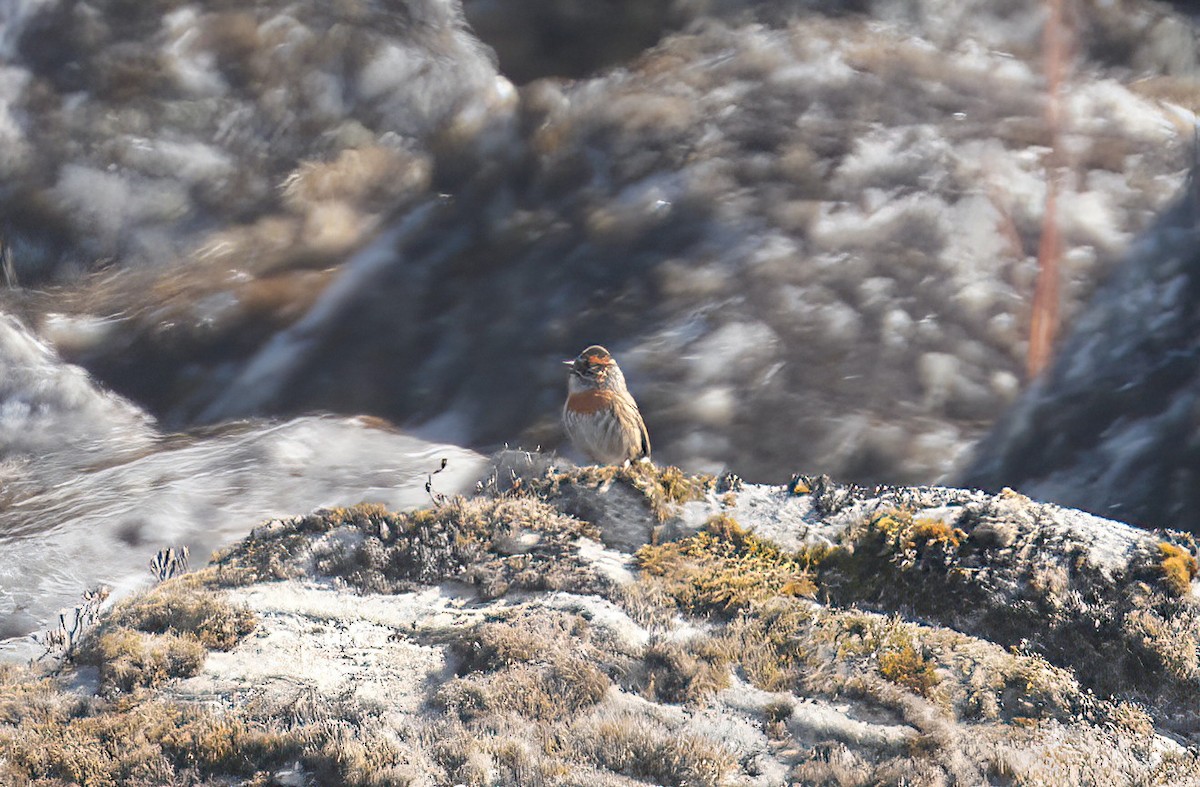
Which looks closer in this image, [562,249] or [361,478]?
[361,478]

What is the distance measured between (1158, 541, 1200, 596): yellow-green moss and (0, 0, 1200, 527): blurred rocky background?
31.9 ft

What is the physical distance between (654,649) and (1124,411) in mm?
13360

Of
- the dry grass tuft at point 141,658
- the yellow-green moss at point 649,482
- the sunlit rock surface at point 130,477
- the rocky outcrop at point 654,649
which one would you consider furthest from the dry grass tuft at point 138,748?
the sunlit rock surface at point 130,477

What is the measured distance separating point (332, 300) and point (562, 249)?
11.6ft

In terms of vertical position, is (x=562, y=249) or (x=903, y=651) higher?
(x=903, y=651)

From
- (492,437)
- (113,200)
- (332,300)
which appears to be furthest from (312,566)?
(113,200)

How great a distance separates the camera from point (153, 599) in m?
5.78

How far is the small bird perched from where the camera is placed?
8.20m

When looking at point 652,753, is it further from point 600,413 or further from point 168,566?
point 600,413

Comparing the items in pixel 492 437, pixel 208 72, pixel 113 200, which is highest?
pixel 208 72

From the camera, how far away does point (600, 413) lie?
818 cm

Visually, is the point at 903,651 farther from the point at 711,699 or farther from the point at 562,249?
the point at 562,249

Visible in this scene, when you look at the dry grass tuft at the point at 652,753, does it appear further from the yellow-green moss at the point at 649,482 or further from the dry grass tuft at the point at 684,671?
the yellow-green moss at the point at 649,482

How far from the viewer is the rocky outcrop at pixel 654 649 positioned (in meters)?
4.59
